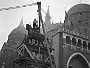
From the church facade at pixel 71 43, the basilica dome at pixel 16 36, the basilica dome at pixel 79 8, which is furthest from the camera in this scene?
the basilica dome at pixel 16 36

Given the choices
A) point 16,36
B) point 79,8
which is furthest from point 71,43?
point 16,36

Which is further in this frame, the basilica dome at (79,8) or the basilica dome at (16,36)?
the basilica dome at (16,36)

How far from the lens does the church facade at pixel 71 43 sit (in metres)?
30.1

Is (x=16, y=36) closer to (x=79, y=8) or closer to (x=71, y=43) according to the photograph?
(x=79, y=8)

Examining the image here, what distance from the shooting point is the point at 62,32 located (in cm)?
3098

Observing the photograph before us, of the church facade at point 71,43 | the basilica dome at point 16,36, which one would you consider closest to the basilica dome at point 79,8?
the church facade at point 71,43

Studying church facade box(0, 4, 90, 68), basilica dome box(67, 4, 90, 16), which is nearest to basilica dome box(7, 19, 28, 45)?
church facade box(0, 4, 90, 68)

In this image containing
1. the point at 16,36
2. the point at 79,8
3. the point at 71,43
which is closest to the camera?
the point at 71,43

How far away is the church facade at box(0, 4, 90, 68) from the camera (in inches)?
1187

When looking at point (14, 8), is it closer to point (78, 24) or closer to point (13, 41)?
point (78, 24)

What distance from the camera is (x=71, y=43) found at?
103 ft

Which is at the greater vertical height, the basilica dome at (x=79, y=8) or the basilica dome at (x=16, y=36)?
the basilica dome at (x=79, y=8)

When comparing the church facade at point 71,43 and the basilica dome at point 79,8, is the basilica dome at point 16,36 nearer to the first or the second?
the church facade at point 71,43

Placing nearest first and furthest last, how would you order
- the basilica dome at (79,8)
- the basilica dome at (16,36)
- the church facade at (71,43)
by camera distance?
the church facade at (71,43)
the basilica dome at (79,8)
the basilica dome at (16,36)
